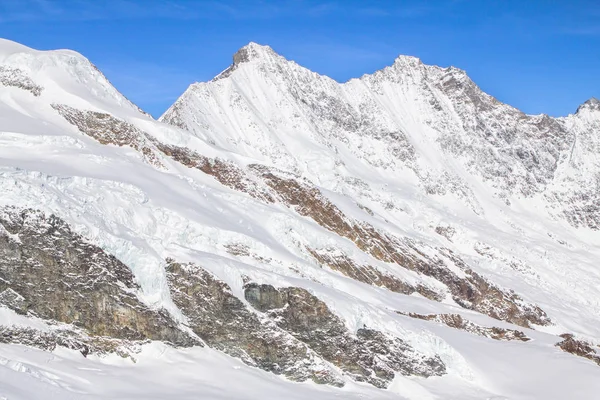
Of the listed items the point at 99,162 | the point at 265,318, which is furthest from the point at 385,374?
the point at 99,162

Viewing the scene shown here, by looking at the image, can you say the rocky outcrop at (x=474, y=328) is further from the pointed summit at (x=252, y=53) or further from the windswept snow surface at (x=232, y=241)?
the pointed summit at (x=252, y=53)

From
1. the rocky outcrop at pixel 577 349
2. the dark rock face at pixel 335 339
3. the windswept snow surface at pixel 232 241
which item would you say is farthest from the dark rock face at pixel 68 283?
the rocky outcrop at pixel 577 349

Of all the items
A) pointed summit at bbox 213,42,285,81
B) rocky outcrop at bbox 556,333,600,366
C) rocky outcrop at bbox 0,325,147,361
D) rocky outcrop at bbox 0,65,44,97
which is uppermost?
pointed summit at bbox 213,42,285,81

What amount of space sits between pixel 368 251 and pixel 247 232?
66.7 feet

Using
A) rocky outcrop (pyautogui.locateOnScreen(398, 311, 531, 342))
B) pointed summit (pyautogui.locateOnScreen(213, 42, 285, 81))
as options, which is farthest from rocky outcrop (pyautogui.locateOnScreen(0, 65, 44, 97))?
pointed summit (pyautogui.locateOnScreen(213, 42, 285, 81))

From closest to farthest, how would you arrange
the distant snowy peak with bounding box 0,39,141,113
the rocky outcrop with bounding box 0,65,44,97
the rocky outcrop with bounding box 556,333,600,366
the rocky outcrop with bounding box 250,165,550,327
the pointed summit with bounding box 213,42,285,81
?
the rocky outcrop with bounding box 556,333,600,366 → the rocky outcrop with bounding box 0,65,44,97 → the distant snowy peak with bounding box 0,39,141,113 → the rocky outcrop with bounding box 250,165,550,327 → the pointed summit with bounding box 213,42,285,81

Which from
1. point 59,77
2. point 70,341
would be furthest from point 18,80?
point 70,341

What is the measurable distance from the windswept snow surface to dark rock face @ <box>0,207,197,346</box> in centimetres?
74

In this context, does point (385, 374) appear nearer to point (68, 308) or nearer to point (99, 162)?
point (68, 308)

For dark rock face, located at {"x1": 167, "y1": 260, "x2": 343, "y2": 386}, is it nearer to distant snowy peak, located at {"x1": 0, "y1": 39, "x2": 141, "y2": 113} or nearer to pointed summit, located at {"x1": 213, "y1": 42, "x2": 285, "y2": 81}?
distant snowy peak, located at {"x1": 0, "y1": 39, "x2": 141, "y2": 113}

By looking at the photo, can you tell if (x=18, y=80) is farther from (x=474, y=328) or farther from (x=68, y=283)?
(x=474, y=328)

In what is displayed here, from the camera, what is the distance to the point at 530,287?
97.6 m

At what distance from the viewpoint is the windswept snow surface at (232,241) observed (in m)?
36.7

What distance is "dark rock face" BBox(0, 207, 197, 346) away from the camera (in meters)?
36.5
